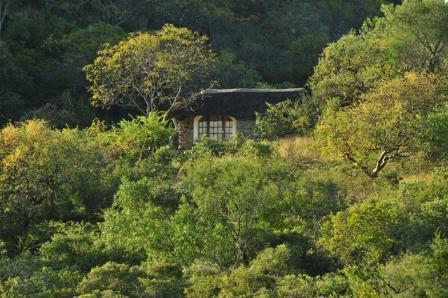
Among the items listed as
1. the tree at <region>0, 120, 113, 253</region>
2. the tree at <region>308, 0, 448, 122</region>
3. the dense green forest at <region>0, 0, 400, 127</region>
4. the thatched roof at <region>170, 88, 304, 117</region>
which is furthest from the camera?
the dense green forest at <region>0, 0, 400, 127</region>

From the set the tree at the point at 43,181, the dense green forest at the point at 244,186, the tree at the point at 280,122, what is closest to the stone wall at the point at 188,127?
the dense green forest at the point at 244,186

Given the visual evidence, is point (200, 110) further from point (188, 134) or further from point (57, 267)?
point (57, 267)

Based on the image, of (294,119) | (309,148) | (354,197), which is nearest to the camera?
(354,197)

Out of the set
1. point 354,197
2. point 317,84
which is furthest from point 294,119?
point 354,197

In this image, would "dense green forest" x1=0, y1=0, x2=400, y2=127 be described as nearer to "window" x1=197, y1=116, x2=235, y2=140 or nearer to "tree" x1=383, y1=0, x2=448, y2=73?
"window" x1=197, y1=116, x2=235, y2=140

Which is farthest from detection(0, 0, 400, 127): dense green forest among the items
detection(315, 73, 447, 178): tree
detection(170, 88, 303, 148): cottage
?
detection(315, 73, 447, 178): tree

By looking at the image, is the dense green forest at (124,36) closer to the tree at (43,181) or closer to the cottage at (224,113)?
the cottage at (224,113)

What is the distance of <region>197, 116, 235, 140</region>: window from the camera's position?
129ft

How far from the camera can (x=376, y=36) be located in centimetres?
3925

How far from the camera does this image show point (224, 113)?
3859 cm

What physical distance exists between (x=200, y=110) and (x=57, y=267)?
1509 cm

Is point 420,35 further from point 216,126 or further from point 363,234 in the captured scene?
point 363,234

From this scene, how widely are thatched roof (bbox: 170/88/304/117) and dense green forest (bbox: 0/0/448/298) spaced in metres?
1.50

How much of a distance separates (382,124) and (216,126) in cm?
1208
